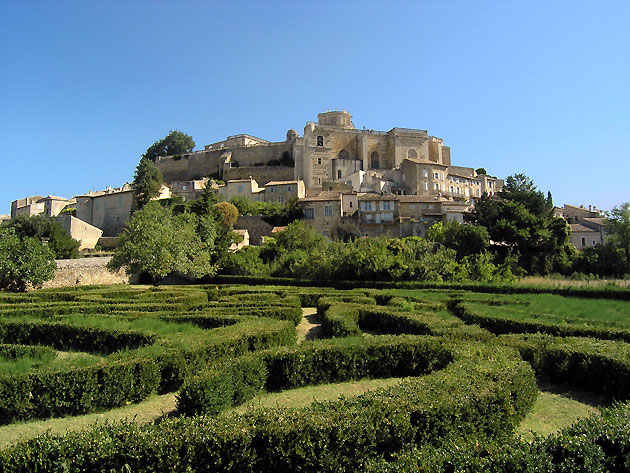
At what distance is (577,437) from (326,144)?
72.2 metres

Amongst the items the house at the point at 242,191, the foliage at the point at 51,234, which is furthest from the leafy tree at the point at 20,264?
the house at the point at 242,191

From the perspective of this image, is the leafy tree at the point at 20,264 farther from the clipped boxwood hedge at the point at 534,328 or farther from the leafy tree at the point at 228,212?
the leafy tree at the point at 228,212

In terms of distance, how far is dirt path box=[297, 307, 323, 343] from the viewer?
14500 millimetres

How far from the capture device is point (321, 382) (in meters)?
9.43

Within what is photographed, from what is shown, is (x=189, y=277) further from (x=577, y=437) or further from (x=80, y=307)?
(x=577, y=437)

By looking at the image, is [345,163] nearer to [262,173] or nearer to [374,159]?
[374,159]

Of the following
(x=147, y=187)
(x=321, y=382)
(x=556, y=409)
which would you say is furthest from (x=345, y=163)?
(x=556, y=409)

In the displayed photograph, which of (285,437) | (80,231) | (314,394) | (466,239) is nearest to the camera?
(285,437)

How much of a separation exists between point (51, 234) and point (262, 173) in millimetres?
32983

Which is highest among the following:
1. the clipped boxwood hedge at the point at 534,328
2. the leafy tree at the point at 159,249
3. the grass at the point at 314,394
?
the leafy tree at the point at 159,249

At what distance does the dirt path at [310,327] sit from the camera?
14.5 metres

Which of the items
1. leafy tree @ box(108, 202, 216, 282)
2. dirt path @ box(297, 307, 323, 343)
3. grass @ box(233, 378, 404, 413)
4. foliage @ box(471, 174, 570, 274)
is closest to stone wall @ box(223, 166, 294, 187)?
foliage @ box(471, 174, 570, 274)

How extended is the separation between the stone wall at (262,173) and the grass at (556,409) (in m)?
62.3

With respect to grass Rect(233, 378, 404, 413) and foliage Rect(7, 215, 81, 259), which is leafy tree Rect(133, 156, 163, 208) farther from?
grass Rect(233, 378, 404, 413)
